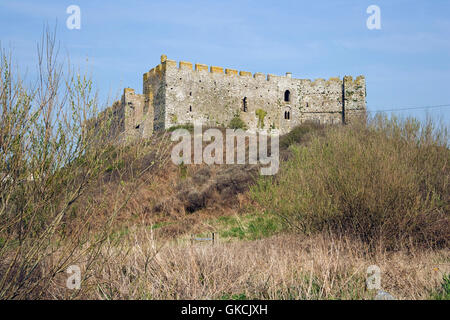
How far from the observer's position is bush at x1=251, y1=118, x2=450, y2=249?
765 centimetres

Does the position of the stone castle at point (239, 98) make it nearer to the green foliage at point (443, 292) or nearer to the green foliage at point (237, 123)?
the green foliage at point (237, 123)

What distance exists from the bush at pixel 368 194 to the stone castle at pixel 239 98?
1647 centimetres

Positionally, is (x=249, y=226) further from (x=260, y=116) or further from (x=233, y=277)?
(x=260, y=116)

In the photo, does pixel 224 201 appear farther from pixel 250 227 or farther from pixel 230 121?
pixel 230 121

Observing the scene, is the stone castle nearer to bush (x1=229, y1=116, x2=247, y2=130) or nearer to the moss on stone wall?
the moss on stone wall

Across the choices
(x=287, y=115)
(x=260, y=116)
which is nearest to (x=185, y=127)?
(x=260, y=116)

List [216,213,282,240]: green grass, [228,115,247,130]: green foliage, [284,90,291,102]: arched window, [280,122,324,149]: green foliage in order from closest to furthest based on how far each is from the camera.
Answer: [216,213,282,240]: green grass → [280,122,324,149]: green foliage → [228,115,247,130]: green foliage → [284,90,291,102]: arched window

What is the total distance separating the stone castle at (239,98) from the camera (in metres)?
26.8

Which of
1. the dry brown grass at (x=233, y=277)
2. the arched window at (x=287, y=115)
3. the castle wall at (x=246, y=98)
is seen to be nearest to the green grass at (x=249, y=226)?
the dry brown grass at (x=233, y=277)

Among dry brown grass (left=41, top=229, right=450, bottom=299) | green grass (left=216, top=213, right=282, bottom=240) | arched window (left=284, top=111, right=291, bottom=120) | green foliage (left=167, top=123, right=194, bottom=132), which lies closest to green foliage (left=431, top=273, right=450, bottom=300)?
dry brown grass (left=41, top=229, right=450, bottom=299)

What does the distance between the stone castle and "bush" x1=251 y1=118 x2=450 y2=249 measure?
1647cm

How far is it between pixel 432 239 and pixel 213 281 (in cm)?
520

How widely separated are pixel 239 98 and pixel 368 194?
22440 mm

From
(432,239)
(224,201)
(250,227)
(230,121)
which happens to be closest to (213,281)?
(432,239)
